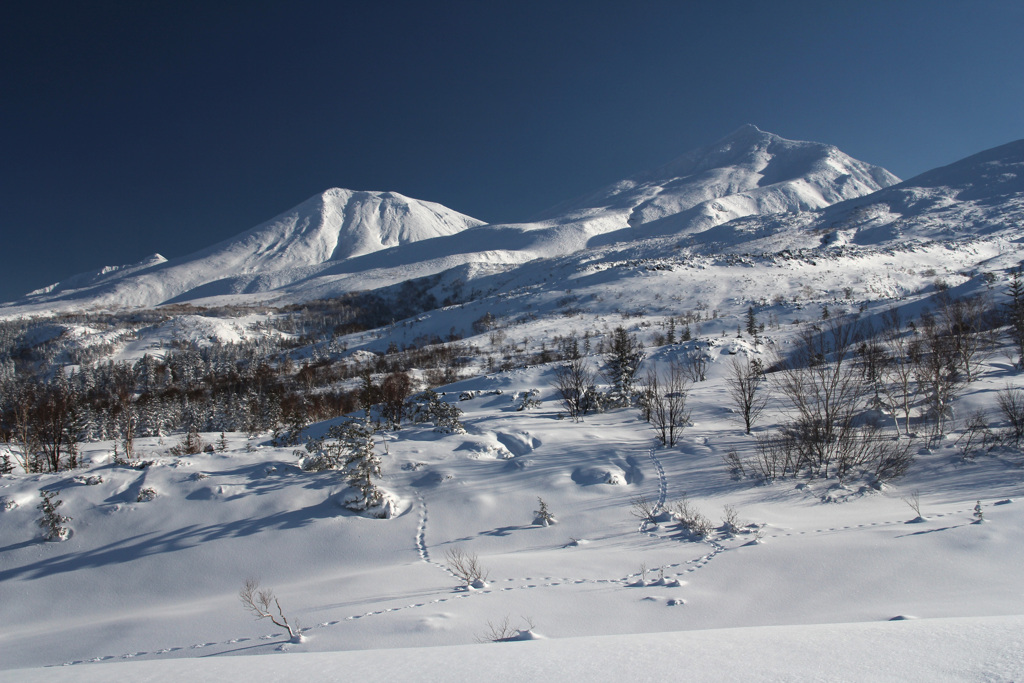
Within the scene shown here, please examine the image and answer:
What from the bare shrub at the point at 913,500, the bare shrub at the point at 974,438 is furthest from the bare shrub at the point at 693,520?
the bare shrub at the point at 974,438

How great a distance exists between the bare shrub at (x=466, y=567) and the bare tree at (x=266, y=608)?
3.09 metres

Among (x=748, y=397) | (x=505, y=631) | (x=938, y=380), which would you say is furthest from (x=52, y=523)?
(x=938, y=380)

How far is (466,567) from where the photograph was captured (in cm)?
970

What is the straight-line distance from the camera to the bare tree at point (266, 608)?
272 inches

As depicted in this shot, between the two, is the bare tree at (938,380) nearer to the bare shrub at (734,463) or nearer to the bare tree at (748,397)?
Result: the bare tree at (748,397)

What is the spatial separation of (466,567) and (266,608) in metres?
3.97

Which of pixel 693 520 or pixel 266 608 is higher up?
pixel 266 608

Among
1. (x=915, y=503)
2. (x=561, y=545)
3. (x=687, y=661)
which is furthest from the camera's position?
(x=915, y=503)

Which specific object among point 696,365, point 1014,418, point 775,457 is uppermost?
point 696,365

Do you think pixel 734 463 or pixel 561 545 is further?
pixel 734 463

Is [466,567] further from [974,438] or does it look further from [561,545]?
[974,438]

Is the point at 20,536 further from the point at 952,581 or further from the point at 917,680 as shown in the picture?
the point at 952,581

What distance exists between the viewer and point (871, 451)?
14.8 meters

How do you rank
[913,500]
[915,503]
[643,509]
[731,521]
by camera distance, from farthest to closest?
[643,509]
[913,500]
[915,503]
[731,521]
